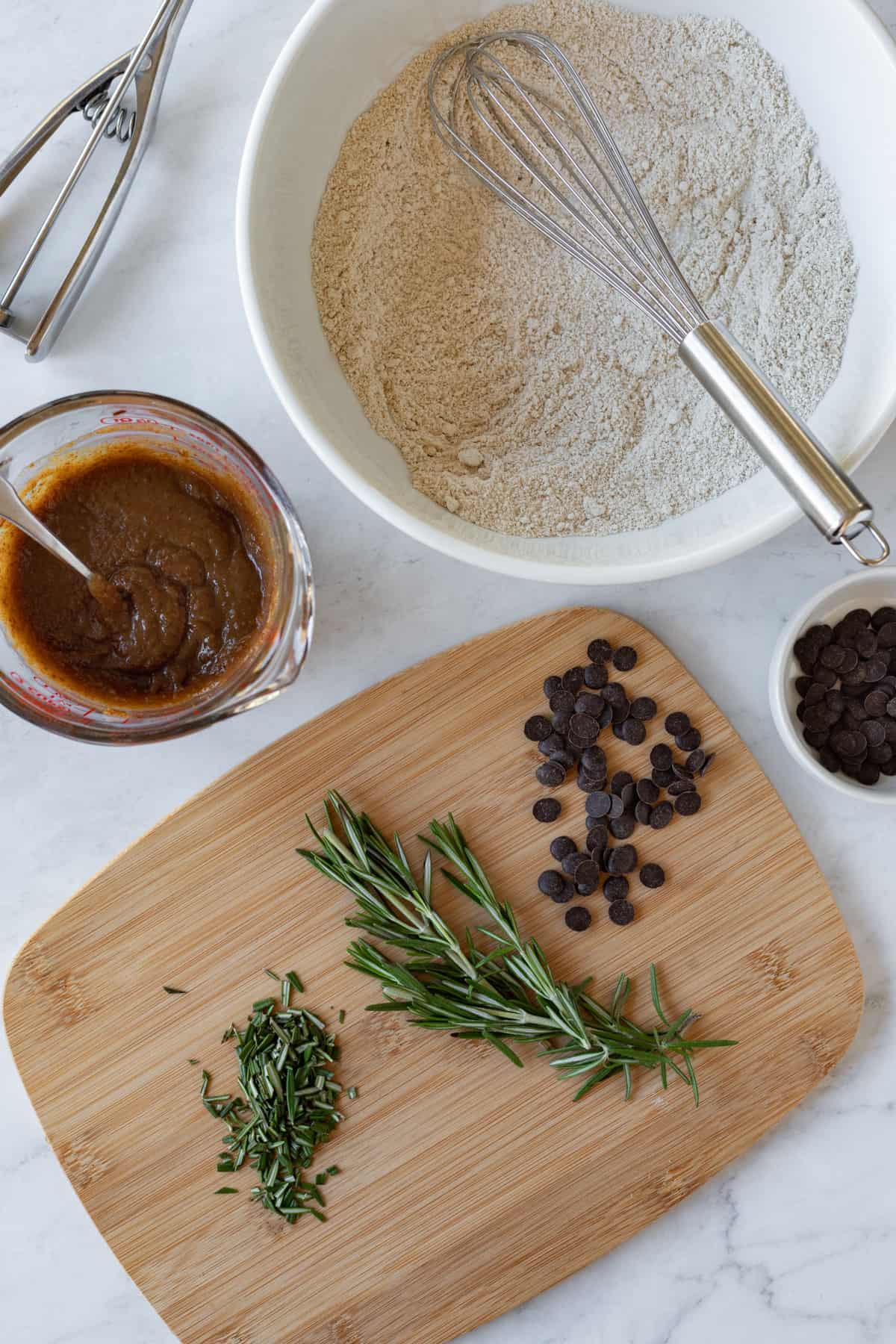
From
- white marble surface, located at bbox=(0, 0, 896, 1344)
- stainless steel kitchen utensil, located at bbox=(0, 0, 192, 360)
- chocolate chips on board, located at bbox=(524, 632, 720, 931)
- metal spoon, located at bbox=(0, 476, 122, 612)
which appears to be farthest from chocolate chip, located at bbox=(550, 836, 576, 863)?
stainless steel kitchen utensil, located at bbox=(0, 0, 192, 360)

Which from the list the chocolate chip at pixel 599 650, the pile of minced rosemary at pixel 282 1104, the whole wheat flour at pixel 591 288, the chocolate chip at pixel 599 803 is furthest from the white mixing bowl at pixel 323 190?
the pile of minced rosemary at pixel 282 1104

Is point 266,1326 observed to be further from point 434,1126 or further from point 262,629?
point 262,629

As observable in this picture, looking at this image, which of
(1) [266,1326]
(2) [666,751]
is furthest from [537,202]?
(1) [266,1326]

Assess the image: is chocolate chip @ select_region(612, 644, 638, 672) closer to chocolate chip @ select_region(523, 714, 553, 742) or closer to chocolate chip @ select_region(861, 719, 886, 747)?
chocolate chip @ select_region(523, 714, 553, 742)

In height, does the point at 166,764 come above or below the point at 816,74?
below

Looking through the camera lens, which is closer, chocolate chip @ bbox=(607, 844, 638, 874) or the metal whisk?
the metal whisk

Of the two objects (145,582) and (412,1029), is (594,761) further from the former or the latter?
(145,582)
